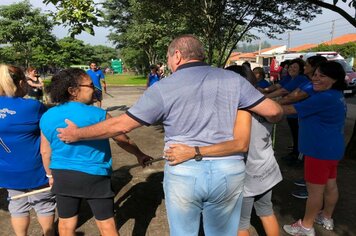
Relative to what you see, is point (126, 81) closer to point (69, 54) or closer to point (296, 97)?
point (69, 54)

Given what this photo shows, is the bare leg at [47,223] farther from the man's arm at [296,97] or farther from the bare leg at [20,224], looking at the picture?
the man's arm at [296,97]

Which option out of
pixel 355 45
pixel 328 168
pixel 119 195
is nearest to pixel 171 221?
pixel 328 168

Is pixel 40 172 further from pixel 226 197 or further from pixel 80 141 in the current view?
pixel 226 197

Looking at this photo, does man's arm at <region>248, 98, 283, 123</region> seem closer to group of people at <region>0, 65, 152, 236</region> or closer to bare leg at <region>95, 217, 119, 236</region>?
group of people at <region>0, 65, 152, 236</region>

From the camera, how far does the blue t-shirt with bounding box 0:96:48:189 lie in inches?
103

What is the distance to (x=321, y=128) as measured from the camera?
10.1 feet

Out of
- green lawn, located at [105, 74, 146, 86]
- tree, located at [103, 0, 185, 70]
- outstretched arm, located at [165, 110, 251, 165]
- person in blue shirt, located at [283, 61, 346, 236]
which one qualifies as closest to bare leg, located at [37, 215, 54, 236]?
outstretched arm, located at [165, 110, 251, 165]

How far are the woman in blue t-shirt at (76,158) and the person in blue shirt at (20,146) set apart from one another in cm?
29

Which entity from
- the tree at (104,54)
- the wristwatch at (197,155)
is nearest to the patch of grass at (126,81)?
the wristwatch at (197,155)

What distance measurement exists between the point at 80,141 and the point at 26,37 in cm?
3862

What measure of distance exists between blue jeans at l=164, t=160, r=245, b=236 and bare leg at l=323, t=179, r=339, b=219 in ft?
5.40

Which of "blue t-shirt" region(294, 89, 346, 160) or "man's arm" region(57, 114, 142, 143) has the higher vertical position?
"man's arm" region(57, 114, 142, 143)

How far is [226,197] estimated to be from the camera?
2.00 meters

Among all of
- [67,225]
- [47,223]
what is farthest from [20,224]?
[67,225]
